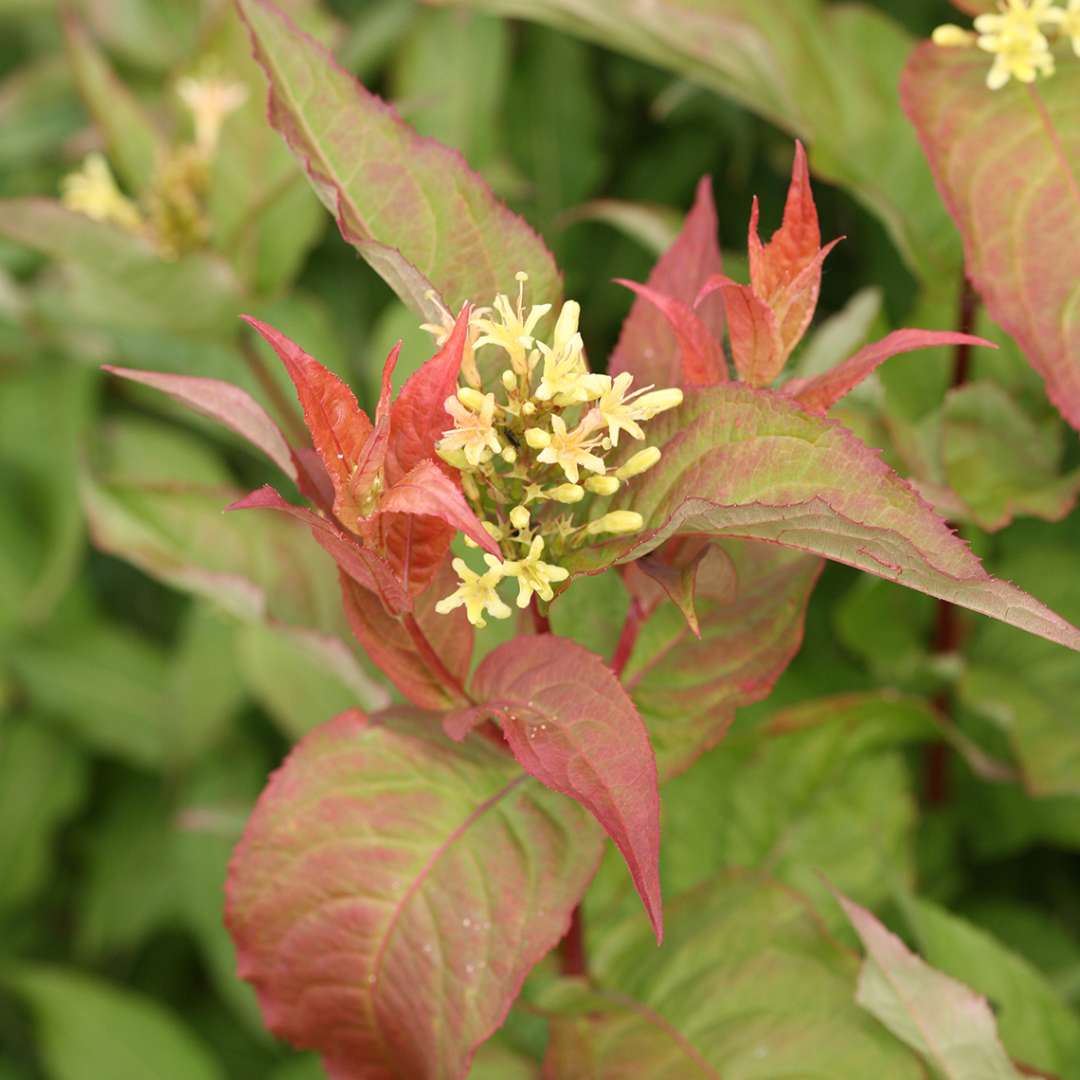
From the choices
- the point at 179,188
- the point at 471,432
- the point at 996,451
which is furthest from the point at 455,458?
the point at 179,188

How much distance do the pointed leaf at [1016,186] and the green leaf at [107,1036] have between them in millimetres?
1003

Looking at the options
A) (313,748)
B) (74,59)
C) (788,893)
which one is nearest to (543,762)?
(313,748)

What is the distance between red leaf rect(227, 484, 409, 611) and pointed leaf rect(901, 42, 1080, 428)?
1.35ft

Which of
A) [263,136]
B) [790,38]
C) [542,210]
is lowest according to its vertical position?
[542,210]

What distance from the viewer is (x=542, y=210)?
1474mm

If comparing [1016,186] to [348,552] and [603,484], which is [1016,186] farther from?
[348,552]

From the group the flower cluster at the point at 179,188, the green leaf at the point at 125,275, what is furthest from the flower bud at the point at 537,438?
Answer: the flower cluster at the point at 179,188

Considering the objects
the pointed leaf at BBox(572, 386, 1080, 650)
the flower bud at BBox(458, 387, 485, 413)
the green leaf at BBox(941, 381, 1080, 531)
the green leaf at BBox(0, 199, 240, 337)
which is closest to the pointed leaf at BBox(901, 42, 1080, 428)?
the green leaf at BBox(941, 381, 1080, 531)

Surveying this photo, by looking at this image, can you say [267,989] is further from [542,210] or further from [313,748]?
[542,210]

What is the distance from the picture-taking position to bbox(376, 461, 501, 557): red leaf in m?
0.52

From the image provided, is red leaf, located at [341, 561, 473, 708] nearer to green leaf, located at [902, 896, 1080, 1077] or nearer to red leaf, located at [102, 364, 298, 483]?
red leaf, located at [102, 364, 298, 483]

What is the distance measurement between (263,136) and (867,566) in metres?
0.83

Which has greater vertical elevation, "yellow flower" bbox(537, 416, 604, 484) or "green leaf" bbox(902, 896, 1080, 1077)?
"yellow flower" bbox(537, 416, 604, 484)

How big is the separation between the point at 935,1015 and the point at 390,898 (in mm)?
333
